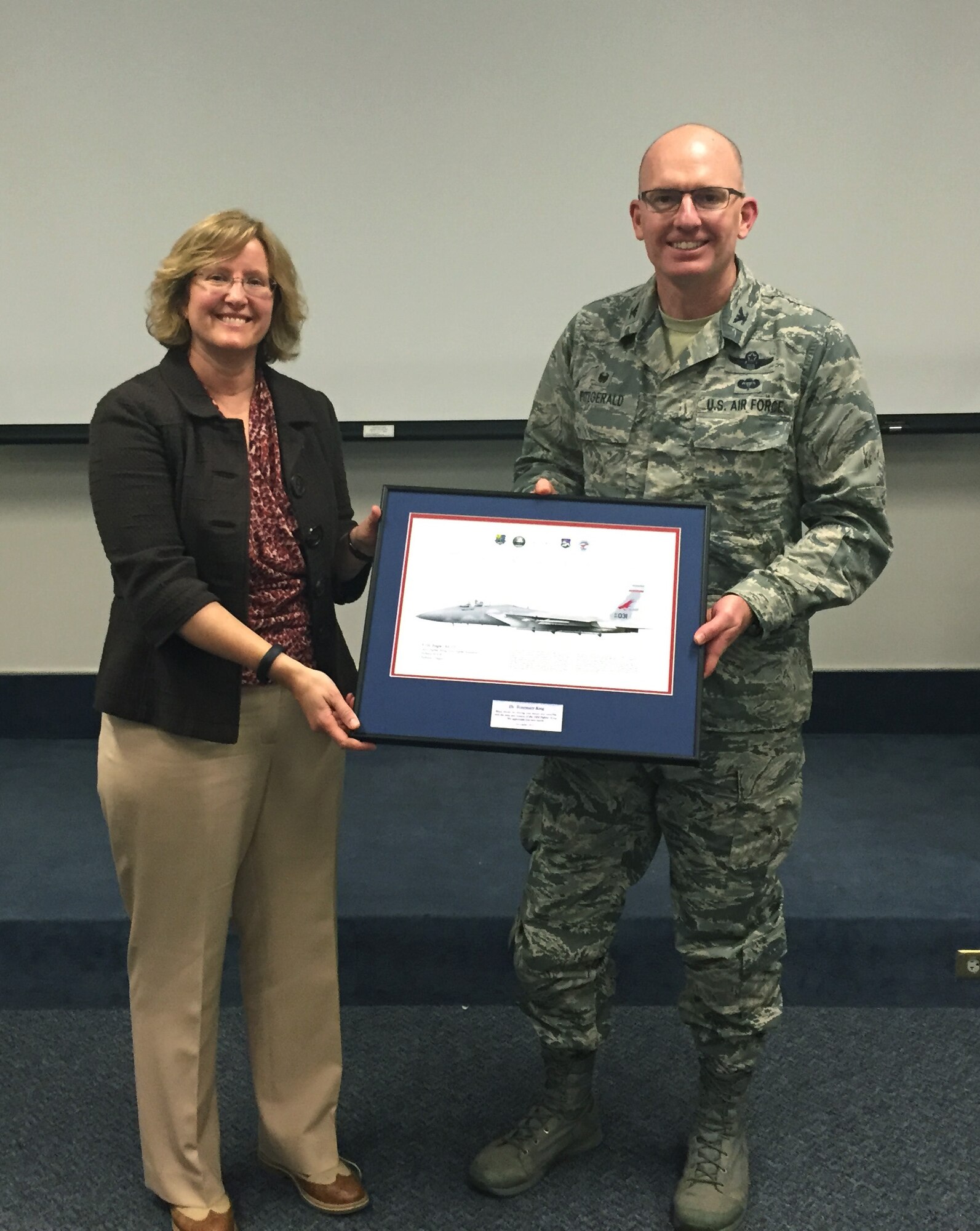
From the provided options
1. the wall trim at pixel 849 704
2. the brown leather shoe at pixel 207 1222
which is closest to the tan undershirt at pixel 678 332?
the brown leather shoe at pixel 207 1222

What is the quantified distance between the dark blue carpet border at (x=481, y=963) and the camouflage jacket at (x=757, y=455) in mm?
972

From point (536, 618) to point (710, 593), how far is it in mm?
297

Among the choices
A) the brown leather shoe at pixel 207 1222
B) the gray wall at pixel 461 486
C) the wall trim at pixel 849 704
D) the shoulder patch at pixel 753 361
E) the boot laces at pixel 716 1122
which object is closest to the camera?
the shoulder patch at pixel 753 361

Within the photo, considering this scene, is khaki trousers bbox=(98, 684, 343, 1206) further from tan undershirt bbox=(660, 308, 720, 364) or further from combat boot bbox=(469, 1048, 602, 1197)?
tan undershirt bbox=(660, 308, 720, 364)

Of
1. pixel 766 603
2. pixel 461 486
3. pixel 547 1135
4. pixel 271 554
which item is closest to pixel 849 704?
pixel 461 486

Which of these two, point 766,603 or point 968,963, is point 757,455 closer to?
point 766,603

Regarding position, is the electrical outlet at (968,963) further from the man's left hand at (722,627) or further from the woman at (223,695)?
the woman at (223,695)

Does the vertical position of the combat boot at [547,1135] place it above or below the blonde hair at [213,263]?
below

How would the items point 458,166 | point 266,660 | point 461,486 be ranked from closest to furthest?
point 266,660, point 458,166, point 461,486

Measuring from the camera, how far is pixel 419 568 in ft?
5.93

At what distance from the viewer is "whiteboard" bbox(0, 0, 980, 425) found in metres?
3.17

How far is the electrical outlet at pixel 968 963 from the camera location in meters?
2.63

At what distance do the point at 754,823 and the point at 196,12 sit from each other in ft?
8.68

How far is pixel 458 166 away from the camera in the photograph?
3.25 meters
